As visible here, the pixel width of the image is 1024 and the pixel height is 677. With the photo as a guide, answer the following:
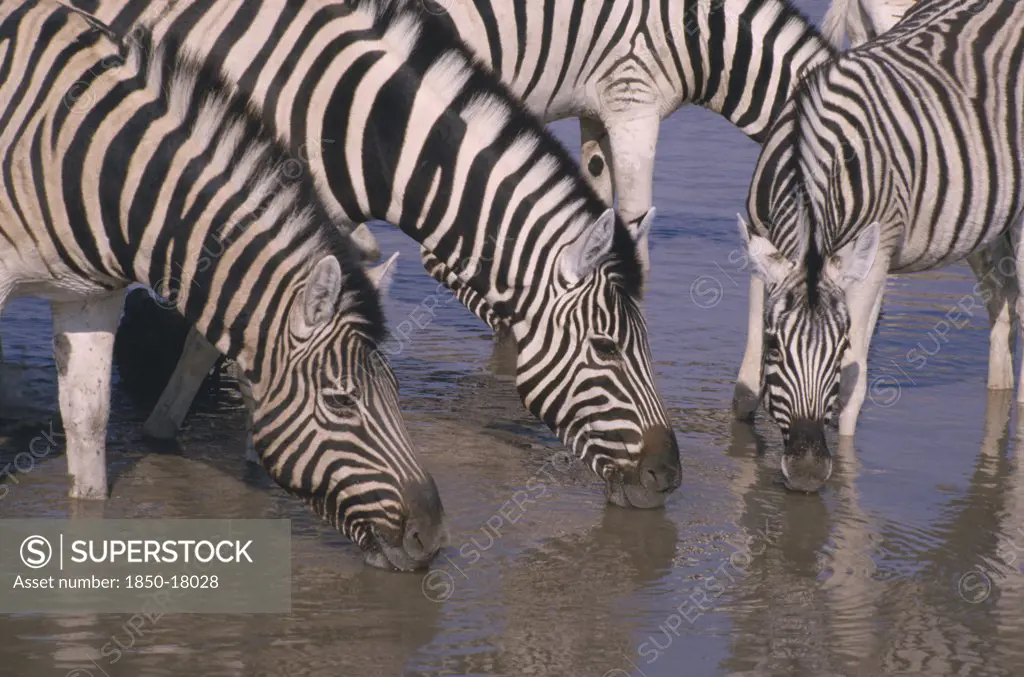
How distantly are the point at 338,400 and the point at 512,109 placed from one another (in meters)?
2.28

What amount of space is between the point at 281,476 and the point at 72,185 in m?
1.79

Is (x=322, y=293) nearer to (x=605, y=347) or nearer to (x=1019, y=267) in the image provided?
(x=605, y=347)

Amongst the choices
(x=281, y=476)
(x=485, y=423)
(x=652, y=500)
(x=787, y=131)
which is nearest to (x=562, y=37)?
(x=787, y=131)

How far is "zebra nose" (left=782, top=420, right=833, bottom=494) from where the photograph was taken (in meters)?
8.59

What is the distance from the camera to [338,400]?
22.2ft

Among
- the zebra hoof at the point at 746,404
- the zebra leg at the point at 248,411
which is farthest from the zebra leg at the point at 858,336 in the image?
the zebra leg at the point at 248,411

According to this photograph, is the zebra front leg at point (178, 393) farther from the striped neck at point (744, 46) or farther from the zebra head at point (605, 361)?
the striped neck at point (744, 46)

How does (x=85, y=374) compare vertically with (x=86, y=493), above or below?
above

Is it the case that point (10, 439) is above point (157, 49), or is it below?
below

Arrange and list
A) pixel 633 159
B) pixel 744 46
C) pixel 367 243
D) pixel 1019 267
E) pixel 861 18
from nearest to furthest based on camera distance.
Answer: pixel 1019 267, pixel 633 159, pixel 744 46, pixel 367 243, pixel 861 18

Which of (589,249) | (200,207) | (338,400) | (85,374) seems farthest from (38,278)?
(589,249)

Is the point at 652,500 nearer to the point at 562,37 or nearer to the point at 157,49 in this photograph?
the point at 157,49

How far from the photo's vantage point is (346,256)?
6.87 metres

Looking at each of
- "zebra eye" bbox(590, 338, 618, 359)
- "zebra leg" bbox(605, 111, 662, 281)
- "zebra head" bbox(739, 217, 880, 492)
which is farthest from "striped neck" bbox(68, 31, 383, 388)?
"zebra leg" bbox(605, 111, 662, 281)
